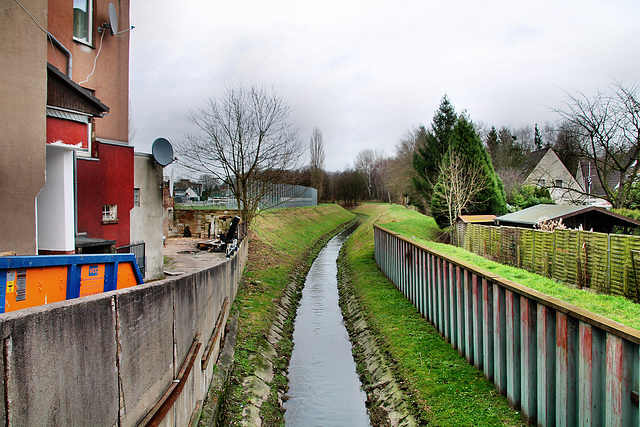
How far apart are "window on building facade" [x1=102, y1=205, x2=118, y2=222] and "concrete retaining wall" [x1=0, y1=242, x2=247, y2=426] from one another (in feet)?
32.9

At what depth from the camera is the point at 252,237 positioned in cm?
2842

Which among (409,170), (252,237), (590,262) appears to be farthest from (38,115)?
(409,170)

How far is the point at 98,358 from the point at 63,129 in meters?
8.17

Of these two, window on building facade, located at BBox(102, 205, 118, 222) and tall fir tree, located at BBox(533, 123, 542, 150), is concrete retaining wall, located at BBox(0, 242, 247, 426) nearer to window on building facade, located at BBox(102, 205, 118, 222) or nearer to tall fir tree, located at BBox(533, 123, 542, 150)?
window on building facade, located at BBox(102, 205, 118, 222)

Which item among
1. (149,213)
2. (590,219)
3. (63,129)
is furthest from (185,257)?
(590,219)

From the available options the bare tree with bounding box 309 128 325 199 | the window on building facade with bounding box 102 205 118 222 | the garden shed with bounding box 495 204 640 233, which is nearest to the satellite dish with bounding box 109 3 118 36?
the window on building facade with bounding box 102 205 118 222

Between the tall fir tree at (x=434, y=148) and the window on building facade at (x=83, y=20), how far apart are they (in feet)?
110

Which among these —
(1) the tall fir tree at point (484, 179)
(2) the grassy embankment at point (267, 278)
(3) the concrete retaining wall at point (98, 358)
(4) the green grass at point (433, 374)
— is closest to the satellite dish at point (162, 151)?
(2) the grassy embankment at point (267, 278)

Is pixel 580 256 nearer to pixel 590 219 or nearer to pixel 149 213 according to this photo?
pixel 590 219

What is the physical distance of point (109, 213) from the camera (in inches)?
588

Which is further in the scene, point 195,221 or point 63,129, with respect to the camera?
point 195,221

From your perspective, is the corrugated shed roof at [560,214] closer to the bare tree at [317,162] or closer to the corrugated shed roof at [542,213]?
the corrugated shed roof at [542,213]

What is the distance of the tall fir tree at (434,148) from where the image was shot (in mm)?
44344

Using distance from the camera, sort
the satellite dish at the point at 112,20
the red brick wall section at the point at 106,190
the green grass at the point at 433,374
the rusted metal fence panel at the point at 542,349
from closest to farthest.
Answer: the rusted metal fence panel at the point at 542,349, the green grass at the point at 433,374, the red brick wall section at the point at 106,190, the satellite dish at the point at 112,20
